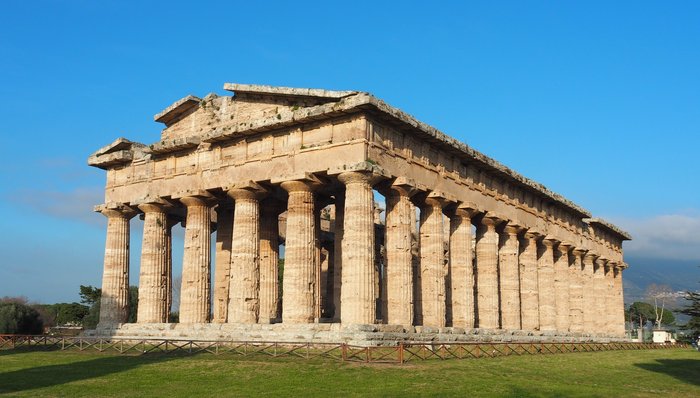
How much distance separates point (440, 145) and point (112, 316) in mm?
19230

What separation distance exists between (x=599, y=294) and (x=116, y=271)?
3783 centimetres

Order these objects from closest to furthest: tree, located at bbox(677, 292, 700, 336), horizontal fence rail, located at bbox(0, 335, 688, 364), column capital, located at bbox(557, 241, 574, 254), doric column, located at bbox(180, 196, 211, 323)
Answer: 1. horizontal fence rail, located at bbox(0, 335, 688, 364)
2. doric column, located at bbox(180, 196, 211, 323)
3. tree, located at bbox(677, 292, 700, 336)
4. column capital, located at bbox(557, 241, 574, 254)

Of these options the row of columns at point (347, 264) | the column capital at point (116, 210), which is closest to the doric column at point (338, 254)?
the row of columns at point (347, 264)

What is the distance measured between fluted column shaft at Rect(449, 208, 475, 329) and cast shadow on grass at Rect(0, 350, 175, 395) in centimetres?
1549

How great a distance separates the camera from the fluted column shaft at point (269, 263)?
35.1 metres

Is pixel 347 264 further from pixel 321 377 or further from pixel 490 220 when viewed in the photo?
pixel 490 220

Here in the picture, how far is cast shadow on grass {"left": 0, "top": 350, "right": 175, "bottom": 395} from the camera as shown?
19.5 metres

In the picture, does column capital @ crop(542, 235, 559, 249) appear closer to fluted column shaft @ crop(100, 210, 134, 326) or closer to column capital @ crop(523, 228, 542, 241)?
column capital @ crop(523, 228, 542, 241)

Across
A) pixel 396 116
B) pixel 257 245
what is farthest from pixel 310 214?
pixel 396 116

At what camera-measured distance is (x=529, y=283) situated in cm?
4359

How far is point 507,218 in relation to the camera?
40469 millimetres

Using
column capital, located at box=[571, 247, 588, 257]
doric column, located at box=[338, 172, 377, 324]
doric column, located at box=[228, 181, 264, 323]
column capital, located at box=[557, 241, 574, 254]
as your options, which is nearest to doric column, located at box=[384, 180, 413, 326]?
doric column, located at box=[338, 172, 377, 324]

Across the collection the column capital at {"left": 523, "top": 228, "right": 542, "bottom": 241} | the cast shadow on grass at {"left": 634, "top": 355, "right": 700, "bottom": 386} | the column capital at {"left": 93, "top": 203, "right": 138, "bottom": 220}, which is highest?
the column capital at {"left": 93, "top": 203, "right": 138, "bottom": 220}

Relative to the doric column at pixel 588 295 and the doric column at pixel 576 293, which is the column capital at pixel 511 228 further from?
the doric column at pixel 588 295
